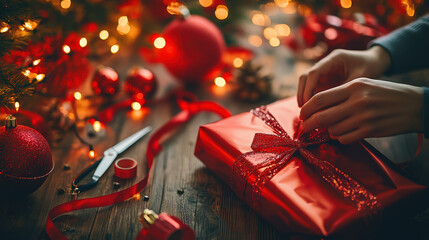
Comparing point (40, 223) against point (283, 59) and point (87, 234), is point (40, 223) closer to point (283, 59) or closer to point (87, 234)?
point (87, 234)

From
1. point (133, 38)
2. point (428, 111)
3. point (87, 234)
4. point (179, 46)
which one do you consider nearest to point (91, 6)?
point (133, 38)

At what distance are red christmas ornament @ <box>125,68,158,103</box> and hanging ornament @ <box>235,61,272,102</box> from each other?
1.23 feet

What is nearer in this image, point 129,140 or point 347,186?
point 347,186

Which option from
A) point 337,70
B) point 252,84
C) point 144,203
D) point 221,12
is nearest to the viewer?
point 144,203

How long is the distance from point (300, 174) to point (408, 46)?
0.65 meters

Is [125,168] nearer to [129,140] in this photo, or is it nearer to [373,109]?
[129,140]

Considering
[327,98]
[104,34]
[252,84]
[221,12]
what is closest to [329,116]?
[327,98]

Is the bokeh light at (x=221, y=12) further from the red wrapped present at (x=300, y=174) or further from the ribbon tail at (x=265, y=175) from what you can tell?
the ribbon tail at (x=265, y=175)

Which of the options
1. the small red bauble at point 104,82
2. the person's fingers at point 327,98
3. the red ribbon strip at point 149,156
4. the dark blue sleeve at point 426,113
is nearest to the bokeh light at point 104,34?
the small red bauble at point 104,82

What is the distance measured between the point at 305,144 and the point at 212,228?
1.08ft

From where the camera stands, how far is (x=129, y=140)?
120 centimetres

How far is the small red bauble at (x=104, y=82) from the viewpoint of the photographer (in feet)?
4.41

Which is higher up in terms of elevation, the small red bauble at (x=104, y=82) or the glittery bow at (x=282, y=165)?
the glittery bow at (x=282, y=165)

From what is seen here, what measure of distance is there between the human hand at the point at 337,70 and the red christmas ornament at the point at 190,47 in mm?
497
